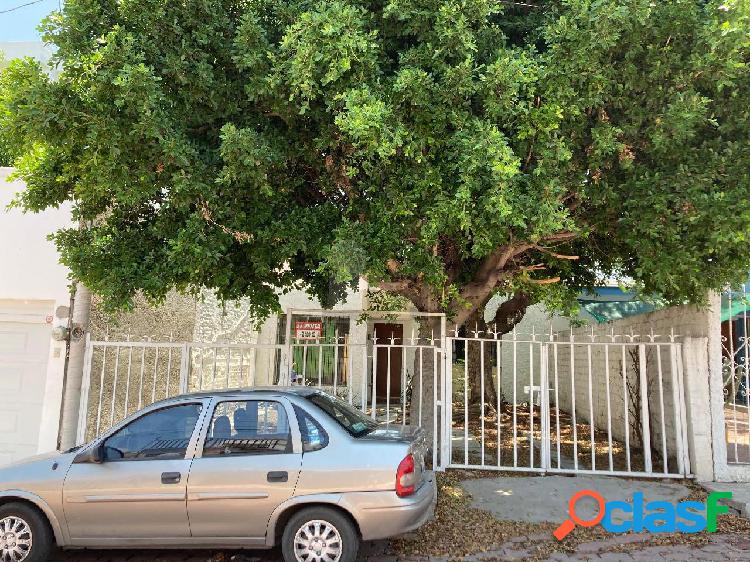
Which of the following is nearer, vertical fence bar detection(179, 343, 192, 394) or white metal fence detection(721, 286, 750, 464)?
white metal fence detection(721, 286, 750, 464)

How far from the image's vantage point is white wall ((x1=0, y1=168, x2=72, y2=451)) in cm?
834

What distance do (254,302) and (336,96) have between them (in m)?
3.00

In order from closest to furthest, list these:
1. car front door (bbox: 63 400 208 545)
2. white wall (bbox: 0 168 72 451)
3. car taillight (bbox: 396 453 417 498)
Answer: car taillight (bbox: 396 453 417 498) < car front door (bbox: 63 400 208 545) < white wall (bbox: 0 168 72 451)

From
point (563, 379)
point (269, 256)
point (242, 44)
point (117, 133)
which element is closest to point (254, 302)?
point (269, 256)

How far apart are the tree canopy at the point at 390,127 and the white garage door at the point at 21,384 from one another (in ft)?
8.81

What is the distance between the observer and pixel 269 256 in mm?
6672

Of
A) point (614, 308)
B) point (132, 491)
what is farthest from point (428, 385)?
point (614, 308)

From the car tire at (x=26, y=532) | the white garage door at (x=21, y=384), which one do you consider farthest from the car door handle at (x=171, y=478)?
the white garage door at (x=21, y=384)

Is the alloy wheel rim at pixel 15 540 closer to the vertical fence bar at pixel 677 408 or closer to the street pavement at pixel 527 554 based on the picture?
the street pavement at pixel 527 554

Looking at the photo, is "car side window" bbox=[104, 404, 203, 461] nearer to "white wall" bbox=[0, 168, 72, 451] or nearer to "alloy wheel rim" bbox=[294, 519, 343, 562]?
"alloy wheel rim" bbox=[294, 519, 343, 562]

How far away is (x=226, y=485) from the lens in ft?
14.9

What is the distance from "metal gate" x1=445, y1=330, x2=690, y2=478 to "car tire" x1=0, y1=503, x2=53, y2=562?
476 centimetres

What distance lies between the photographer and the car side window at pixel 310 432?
462cm

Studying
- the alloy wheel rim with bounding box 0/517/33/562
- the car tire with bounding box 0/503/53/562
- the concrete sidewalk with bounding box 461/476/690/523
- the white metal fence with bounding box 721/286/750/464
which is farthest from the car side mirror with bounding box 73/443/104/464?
the white metal fence with bounding box 721/286/750/464
